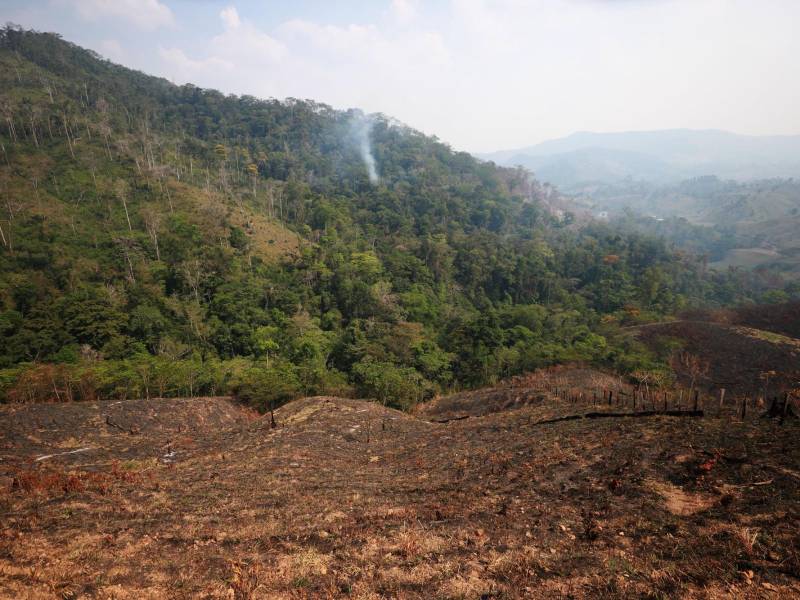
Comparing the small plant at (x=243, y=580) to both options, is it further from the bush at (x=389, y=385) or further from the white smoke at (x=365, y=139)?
the white smoke at (x=365, y=139)

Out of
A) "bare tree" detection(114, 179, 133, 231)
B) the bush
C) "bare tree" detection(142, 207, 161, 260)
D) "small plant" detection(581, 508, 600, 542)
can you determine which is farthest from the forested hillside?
"small plant" detection(581, 508, 600, 542)

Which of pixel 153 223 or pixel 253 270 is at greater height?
pixel 153 223

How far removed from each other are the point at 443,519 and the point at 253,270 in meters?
42.1

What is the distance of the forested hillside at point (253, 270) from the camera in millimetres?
28688

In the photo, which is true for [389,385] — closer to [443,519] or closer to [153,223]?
[443,519]

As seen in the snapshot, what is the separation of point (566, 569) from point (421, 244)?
55.3 metres

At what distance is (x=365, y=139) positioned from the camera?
113 m

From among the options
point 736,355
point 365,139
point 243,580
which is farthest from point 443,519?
point 365,139

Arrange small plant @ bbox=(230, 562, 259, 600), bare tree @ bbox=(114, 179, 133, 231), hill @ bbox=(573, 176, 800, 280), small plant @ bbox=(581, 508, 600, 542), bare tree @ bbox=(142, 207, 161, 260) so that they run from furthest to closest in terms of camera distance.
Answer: hill @ bbox=(573, 176, 800, 280)
bare tree @ bbox=(114, 179, 133, 231)
bare tree @ bbox=(142, 207, 161, 260)
small plant @ bbox=(581, 508, 600, 542)
small plant @ bbox=(230, 562, 259, 600)

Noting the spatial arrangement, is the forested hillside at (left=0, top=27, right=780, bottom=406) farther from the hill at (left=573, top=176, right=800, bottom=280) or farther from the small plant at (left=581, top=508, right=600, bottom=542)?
the hill at (left=573, top=176, right=800, bottom=280)

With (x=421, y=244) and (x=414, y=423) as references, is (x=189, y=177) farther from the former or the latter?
(x=414, y=423)

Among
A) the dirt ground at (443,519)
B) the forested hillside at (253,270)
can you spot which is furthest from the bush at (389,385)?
the dirt ground at (443,519)

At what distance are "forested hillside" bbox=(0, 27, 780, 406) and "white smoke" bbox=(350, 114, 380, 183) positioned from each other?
4678 millimetres

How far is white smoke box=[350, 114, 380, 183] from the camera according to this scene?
96.8m
